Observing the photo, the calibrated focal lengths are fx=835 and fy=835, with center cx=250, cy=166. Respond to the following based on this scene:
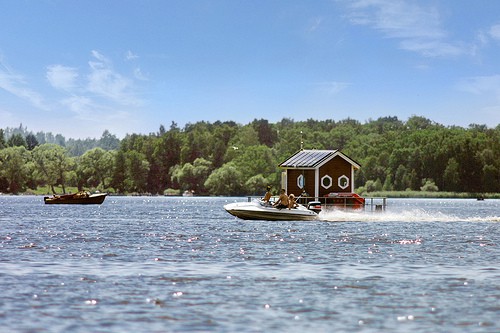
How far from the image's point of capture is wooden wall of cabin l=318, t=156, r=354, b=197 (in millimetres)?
69188

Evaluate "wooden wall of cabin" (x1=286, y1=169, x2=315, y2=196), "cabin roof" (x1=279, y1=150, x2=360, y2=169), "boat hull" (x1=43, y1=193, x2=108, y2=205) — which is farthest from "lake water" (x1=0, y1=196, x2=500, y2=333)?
"boat hull" (x1=43, y1=193, x2=108, y2=205)

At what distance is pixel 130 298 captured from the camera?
841 inches

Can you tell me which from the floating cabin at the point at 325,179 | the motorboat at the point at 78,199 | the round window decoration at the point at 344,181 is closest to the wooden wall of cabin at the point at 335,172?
the floating cabin at the point at 325,179

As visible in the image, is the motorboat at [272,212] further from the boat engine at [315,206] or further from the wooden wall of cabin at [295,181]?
the wooden wall of cabin at [295,181]

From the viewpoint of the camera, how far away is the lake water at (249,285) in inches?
718

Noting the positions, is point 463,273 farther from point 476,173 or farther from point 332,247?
point 476,173

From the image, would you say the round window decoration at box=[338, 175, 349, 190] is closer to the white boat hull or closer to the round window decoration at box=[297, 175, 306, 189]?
the round window decoration at box=[297, 175, 306, 189]

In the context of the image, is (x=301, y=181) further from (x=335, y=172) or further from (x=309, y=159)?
(x=335, y=172)

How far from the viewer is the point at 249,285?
24266mm

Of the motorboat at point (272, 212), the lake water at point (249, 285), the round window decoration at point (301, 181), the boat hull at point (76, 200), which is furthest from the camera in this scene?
the boat hull at point (76, 200)

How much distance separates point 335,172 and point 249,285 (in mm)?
45825

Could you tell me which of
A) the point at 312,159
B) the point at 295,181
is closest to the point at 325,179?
the point at 312,159

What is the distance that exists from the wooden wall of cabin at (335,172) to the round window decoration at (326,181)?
182 millimetres

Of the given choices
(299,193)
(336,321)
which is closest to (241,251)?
(336,321)
